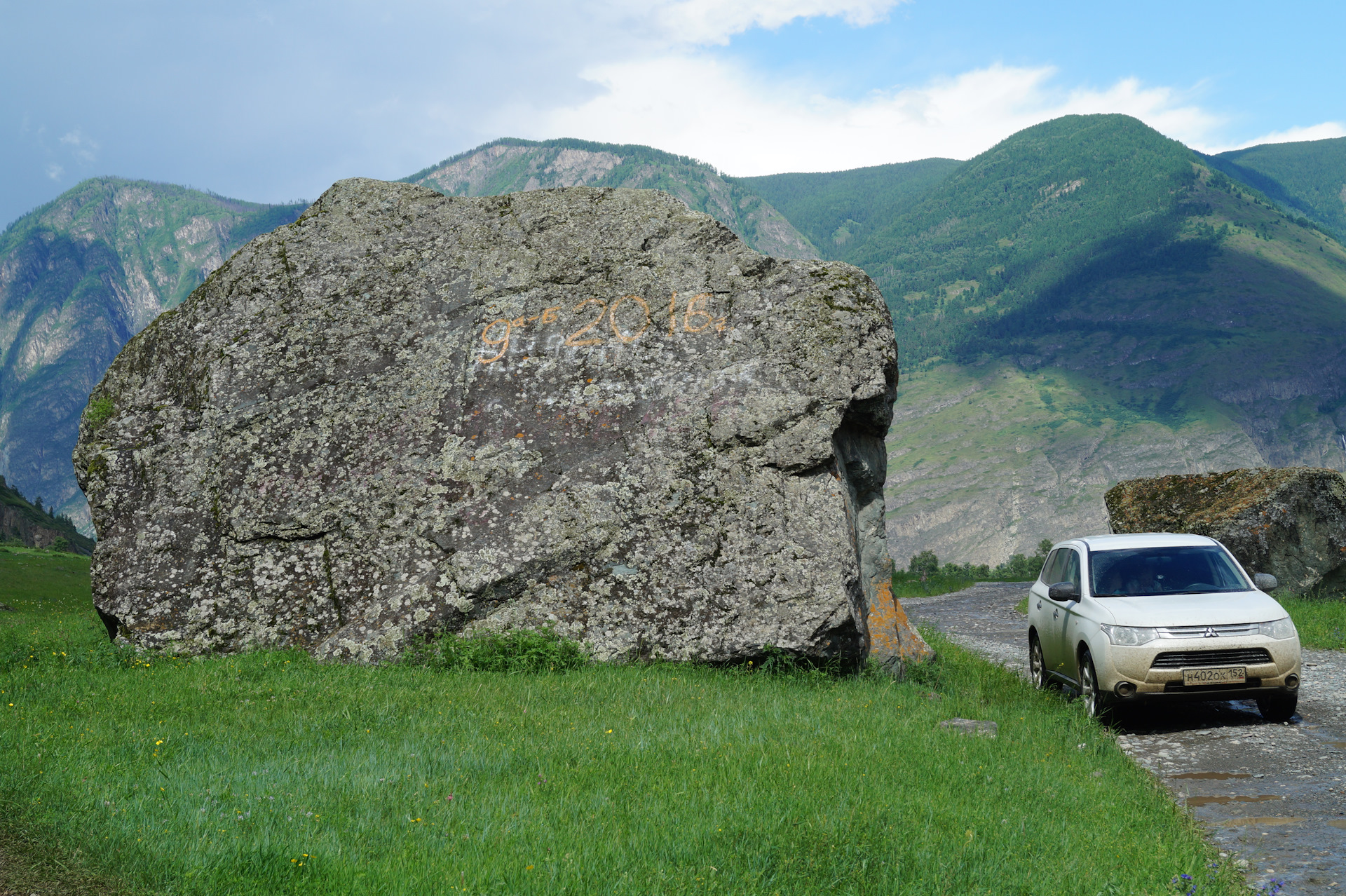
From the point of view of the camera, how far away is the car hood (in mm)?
9383

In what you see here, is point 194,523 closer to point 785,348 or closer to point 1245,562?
point 785,348

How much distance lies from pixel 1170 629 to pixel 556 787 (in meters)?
6.58

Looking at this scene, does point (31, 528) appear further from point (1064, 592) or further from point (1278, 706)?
point (1278, 706)

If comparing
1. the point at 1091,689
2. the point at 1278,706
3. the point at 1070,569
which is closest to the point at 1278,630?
the point at 1278,706

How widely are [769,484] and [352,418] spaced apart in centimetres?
508

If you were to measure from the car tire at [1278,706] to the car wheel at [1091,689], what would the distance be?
1.56m

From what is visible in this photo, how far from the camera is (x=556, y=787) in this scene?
595 cm

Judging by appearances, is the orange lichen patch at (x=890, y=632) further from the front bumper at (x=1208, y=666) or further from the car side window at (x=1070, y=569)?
the front bumper at (x=1208, y=666)

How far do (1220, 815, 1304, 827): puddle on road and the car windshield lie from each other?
3.98 m

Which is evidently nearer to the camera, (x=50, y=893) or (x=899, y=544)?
(x=50, y=893)

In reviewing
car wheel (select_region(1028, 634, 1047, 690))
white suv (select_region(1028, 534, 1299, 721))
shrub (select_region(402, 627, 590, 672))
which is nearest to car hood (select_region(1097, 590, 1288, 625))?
white suv (select_region(1028, 534, 1299, 721))

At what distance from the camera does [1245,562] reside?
18984mm

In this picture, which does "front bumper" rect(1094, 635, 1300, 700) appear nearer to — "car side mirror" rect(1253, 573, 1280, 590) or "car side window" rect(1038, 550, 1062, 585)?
"car side mirror" rect(1253, 573, 1280, 590)

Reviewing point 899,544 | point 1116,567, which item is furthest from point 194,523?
point 899,544
